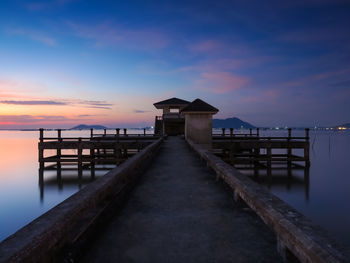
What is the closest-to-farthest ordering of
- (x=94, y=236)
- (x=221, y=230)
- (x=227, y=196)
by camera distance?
(x=94, y=236)
(x=221, y=230)
(x=227, y=196)

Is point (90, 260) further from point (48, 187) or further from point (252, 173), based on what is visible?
point (252, 173)

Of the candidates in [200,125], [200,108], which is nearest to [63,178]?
[200,125]

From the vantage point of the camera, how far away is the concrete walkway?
2703 mm

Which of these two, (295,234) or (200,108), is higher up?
(200,108)

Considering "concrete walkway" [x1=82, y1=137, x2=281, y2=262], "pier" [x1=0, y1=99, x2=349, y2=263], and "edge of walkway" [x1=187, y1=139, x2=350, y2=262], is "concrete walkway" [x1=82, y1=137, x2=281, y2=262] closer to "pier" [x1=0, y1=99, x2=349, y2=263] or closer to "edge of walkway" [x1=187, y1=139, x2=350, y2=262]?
"pier" [x1=0, y1=99, x2=349, y2=263]

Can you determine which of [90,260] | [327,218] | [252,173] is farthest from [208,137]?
[90,260]

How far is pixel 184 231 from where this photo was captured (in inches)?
130

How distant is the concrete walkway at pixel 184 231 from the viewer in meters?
2.70

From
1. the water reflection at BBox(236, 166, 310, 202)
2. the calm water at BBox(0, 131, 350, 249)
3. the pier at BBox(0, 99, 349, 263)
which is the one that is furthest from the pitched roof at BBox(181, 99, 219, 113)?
the pier at BBox(0, 99, 349, 263)

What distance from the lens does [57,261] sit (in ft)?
7.45

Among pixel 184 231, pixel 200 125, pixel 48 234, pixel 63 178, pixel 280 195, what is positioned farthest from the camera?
pixel 63 178

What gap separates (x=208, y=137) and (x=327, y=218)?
28.8 ft

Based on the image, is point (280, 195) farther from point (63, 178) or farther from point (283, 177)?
point (63, 178)

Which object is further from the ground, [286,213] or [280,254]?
[286,213]
